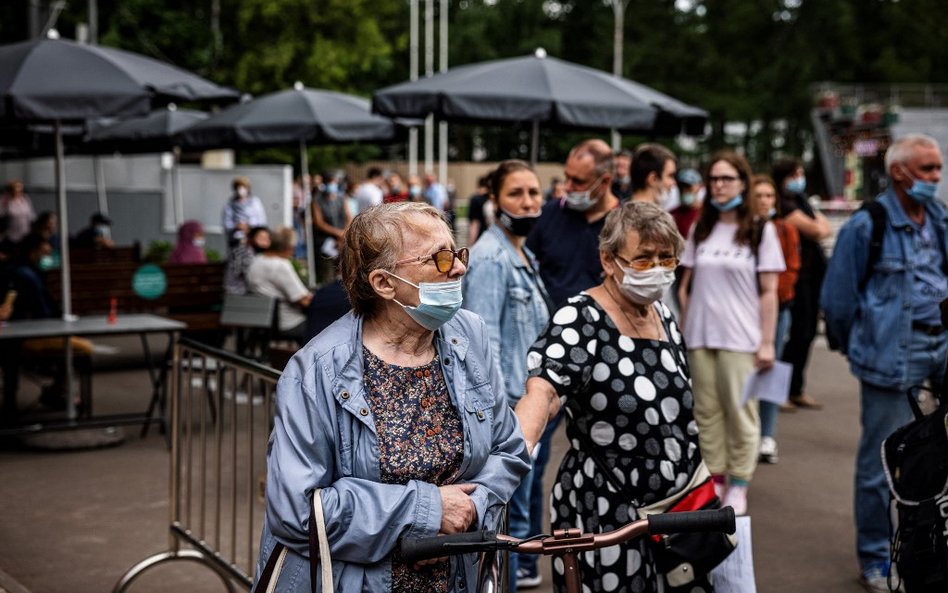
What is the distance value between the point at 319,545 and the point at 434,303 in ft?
2.04

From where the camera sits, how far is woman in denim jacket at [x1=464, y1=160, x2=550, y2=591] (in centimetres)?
545

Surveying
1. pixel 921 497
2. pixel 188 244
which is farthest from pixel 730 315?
pixel 188 244

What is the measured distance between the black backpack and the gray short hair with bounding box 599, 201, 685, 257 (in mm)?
1048

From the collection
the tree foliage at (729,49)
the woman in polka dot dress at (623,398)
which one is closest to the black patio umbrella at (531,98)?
the woman in polka dot dress at (623,398)

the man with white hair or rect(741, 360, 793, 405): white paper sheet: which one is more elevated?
the man with white hair

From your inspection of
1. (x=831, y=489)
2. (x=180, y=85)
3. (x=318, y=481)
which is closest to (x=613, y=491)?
(x=318, y=481)

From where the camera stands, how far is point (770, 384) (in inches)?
260

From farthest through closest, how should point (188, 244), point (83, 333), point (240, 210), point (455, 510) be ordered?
point (240, 210) < point (188, 244) < point (83, 333) < point (455, 510)

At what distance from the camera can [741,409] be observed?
22.6 ft

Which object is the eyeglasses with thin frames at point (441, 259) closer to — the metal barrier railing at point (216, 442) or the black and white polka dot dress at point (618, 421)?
the black and white polka dot dress at point (618, 421)

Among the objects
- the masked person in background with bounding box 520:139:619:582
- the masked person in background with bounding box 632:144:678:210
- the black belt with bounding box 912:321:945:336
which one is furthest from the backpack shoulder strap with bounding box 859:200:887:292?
the masked person in background with bounding box 632:144:678:210

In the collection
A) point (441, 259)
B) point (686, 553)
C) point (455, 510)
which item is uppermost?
point (441, 259)

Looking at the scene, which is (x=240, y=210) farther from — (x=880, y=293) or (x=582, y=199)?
(x=880, y=293)

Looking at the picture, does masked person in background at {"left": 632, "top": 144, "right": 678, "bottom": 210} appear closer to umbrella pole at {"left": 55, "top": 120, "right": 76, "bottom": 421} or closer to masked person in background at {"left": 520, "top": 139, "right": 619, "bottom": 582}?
masked person in background at {"left": 520, "top": 139, "right": 619, "bottom": 582}
